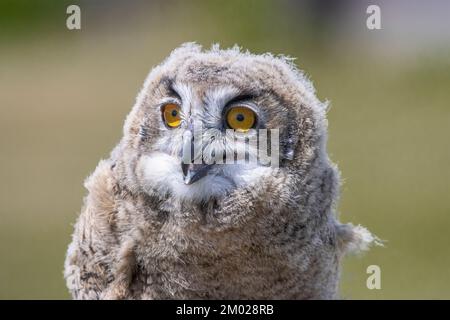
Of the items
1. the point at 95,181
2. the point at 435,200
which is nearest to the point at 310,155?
the point at 95,181

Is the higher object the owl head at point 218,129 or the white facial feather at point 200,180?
the owl head at point 218,129

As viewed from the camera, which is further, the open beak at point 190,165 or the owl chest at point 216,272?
the owl chest at point 216,272

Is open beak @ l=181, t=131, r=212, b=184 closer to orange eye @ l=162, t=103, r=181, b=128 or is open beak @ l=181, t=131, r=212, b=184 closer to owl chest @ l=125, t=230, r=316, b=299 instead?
orange eye @ l=162, t=103, r=181, b=128

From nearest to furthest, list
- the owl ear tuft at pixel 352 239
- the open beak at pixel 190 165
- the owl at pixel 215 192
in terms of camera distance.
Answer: the open beak at pixel 190 165 → the owl at pixel 215 192 → the owl ear tuft at pixel 352 239

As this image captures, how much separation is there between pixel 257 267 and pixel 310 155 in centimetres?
47

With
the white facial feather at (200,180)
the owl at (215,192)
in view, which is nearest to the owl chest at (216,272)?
the owl at (215,192)

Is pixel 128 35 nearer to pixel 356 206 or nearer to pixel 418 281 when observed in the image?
pixel 356 206

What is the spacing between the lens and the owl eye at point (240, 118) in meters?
2.79

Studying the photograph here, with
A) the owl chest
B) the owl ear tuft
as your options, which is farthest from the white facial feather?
the owl ear tuft

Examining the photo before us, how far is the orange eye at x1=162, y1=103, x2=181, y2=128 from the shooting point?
2838mm

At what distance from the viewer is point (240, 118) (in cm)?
281

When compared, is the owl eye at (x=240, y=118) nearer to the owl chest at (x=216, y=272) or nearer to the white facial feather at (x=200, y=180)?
the white facial feather at (x=200, y=180)

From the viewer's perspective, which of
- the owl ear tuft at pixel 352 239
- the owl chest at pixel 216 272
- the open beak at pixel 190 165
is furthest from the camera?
the owl ear tuft at pixel 352 239

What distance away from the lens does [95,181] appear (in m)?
3.28
